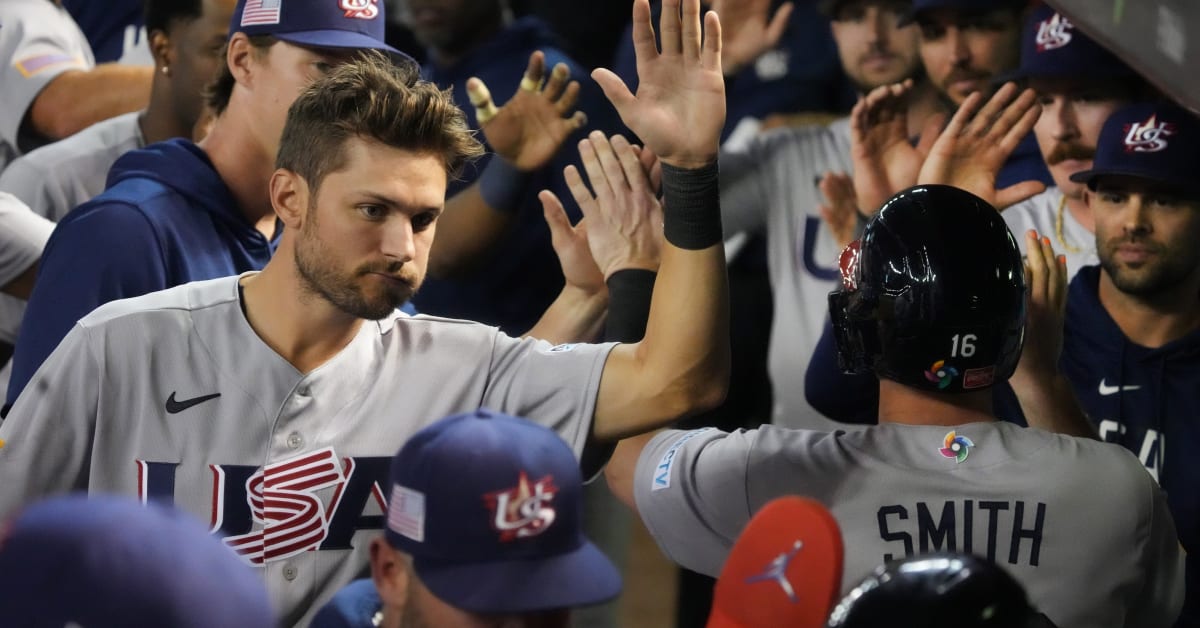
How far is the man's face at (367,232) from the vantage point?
2.71 m

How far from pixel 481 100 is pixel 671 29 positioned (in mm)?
1275

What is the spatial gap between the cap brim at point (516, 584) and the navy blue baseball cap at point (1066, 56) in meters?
2.69

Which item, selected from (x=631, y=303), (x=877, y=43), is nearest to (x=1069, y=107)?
(x=877, y=43)

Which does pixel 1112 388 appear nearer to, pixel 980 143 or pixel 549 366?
pixel 980 143

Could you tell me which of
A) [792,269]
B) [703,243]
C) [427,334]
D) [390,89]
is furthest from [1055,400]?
[792,269]

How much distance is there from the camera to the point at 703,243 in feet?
8.69

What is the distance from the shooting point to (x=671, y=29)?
105 inches

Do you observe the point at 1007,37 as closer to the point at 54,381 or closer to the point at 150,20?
the point at 150,20

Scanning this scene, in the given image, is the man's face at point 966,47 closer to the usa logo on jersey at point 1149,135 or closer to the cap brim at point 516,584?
the usa logo on jersey at point 1149,135

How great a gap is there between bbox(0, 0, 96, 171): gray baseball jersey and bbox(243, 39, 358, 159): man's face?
147 centimetres

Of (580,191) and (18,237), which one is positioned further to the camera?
(18,237)

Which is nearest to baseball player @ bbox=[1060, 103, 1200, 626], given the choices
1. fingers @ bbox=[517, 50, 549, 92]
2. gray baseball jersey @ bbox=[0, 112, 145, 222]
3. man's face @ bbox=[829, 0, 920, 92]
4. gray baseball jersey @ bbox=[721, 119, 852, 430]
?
gray baseball jersey @ bbox=[721, 119, 852, 430]

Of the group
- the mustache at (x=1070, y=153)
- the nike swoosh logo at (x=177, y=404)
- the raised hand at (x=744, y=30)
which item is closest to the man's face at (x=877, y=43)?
the raised hand at (x=744, y=30)

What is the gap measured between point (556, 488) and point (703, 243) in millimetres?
742
